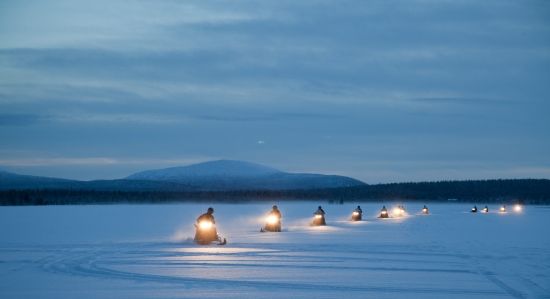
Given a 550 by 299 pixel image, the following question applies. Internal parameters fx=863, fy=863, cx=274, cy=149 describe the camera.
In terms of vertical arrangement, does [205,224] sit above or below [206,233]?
above

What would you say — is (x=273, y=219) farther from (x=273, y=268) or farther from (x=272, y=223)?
(x=273, y=268)

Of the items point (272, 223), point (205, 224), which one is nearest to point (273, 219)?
point (272, 223)

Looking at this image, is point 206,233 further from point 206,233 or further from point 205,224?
point 205,224

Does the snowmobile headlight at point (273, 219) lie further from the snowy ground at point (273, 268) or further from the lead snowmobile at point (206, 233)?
the lead snowmobile at point (206, 233)

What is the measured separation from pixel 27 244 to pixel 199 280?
10.2 meters

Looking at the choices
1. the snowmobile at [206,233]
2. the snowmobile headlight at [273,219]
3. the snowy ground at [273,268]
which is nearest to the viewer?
the snowy ground at [273,268]

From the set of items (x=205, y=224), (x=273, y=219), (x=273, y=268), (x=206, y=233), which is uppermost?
(x=273, y=219)

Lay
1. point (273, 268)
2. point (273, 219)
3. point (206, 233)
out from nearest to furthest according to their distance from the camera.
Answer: point (273, 268) → point (206, 233) → point (273, 219)

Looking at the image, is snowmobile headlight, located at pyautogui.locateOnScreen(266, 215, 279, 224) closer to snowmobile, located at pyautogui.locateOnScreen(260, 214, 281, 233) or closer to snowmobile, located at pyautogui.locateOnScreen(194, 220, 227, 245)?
snowmobile, located at pyautogui.locateOnScreen(260, 214, 281, 233)

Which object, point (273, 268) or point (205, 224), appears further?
point (205, 224)

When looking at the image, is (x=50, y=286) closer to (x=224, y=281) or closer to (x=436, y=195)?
(x=224, y=281)

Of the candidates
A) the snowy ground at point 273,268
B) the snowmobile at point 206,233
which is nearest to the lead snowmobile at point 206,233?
the snowmobile at point 206,233


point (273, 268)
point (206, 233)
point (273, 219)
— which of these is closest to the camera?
point (273, 268)

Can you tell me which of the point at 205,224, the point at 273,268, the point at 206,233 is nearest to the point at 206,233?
the point at 206,233
